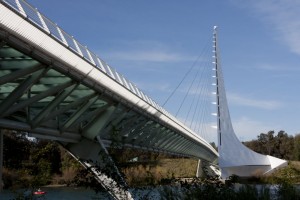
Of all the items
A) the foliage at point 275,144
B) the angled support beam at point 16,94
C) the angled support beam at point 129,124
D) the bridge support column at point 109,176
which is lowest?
the bridge support column at point 109,176

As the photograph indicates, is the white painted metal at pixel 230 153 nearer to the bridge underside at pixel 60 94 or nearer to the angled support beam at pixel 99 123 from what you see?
the bridge underside at pixel 60 94

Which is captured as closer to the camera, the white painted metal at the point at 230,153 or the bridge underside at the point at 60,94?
the bridge underside at the point at 60,94

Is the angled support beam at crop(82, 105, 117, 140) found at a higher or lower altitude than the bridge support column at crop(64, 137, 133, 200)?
higher

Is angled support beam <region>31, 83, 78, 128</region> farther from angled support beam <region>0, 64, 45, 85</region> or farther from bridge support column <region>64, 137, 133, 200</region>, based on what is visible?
bridge support column <region>64, 137, 133, 200</region>

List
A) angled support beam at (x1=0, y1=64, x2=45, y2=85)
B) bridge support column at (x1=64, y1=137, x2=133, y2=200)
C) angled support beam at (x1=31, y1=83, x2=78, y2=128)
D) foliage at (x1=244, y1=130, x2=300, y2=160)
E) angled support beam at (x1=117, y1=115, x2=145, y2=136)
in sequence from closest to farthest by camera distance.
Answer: bridge support column at (x1=64, y1=137, x2=133, y2=200) → angled support beam at (x1=0, y1=64, x2=45, y2=85) → angled support beam at (x1=31, y1=83, x2=78, y2=128) → angled support beam at (x1=117, y1=115, x2=145, y2=136) → foliage at (x1=244, y1=130, x2=300, y2=160)

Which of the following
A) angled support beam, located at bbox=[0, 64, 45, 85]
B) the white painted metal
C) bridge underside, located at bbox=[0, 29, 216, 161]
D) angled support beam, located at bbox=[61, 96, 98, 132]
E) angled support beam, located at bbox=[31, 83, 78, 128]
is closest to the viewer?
angled support beam, located at bbox=[0, 64, 45, 85]

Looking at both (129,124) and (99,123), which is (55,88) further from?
(129,124)

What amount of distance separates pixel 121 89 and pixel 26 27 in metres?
7.88

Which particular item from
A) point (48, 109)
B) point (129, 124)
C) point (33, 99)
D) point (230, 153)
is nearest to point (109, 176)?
point (33, 99)

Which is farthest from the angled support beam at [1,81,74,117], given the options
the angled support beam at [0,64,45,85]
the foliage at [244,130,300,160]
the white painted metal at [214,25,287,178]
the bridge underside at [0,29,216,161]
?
the foliage at [244,130,300,160]

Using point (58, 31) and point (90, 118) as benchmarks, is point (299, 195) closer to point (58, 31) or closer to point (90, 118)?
point (58, 31)

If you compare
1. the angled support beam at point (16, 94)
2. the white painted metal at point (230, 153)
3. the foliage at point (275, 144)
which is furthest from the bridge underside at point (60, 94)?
the foliage at point (275, 144)

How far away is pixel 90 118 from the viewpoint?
19.4 m

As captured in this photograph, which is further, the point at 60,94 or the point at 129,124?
the point at 129,124
